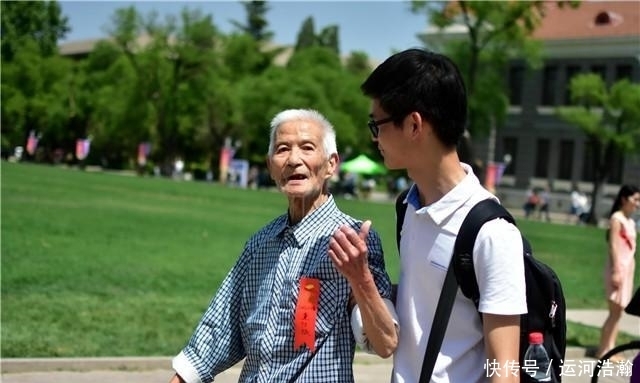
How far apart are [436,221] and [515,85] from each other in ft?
182

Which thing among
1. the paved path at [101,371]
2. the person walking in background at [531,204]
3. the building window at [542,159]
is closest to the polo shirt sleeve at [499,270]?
the paved path at [101,371]

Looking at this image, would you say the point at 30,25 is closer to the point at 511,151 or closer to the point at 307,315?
the point at 511,151

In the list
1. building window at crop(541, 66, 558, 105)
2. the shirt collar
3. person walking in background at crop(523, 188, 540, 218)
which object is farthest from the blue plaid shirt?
building window at crop(541, 66, 558, 105)

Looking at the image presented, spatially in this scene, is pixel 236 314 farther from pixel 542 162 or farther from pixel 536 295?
pixel 542 162

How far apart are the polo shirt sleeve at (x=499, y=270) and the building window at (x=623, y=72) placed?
4936cm

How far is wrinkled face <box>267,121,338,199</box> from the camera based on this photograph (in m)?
2.86

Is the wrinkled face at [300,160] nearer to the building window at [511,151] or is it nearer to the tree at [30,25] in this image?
the building window at [511,151]

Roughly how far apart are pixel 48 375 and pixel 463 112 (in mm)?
5259

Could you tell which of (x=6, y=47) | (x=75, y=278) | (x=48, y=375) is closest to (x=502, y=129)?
(x=6, y=47)

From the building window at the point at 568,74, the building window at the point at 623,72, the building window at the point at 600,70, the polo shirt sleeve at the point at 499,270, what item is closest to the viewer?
the polo shirt sleeve at the point at 499,270

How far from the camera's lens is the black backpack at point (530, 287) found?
7.52ft

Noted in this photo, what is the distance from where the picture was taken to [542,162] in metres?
54.8

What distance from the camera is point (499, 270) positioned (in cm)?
224

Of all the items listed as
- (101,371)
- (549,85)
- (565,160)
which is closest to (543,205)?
(565,160)
